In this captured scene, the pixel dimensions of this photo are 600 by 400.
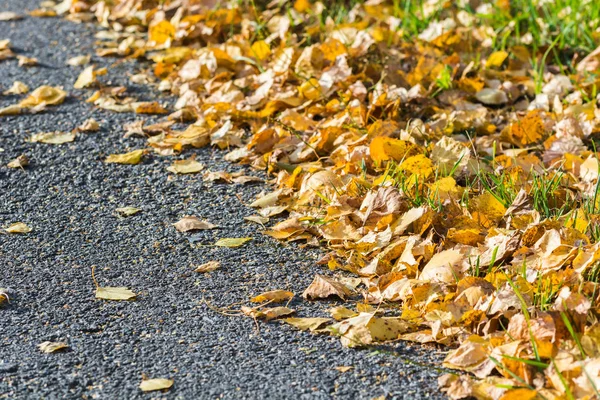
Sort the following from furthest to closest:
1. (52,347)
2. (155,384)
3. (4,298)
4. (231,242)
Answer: (231,242), (4,298), (52,347), (155,384)

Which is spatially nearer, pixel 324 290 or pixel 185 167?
pixel 324 290

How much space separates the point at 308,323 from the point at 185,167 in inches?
51.9

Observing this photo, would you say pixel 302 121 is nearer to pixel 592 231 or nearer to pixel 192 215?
pixel 192 215

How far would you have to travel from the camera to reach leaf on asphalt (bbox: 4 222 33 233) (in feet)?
10.4

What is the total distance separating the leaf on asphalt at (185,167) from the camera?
3.66m

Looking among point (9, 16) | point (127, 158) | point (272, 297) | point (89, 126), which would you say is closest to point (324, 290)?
point (272, 297)

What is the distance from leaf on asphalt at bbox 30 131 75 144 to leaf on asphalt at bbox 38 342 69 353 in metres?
1.64

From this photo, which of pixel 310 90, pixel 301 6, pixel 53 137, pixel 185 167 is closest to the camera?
pixel 185 167

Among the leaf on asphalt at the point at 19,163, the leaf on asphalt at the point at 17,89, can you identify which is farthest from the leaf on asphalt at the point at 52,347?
the leaf on asphalt at the point at 17,89

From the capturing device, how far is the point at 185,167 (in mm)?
3684

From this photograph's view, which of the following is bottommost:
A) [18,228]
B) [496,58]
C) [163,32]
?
[18,228]

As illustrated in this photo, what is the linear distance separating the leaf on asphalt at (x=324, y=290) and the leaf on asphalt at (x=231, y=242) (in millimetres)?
412

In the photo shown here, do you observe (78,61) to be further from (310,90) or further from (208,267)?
(208,267)

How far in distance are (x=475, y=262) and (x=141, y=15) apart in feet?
11.1
